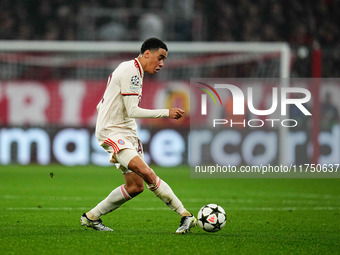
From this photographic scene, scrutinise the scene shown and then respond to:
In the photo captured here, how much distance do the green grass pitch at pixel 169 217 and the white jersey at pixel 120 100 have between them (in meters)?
0.97

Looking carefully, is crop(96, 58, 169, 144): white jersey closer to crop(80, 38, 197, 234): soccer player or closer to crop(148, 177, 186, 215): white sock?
crop(80, 38, 197, 234): soccer player

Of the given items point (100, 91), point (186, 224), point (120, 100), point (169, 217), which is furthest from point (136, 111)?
point (100, 91)

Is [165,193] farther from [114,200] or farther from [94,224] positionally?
[94,224]

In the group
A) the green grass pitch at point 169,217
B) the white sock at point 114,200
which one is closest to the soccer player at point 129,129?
the white sock at point 114,200

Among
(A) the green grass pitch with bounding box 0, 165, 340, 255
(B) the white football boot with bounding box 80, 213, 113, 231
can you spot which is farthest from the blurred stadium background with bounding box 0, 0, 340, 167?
(B) the white football boot with bounding box 80, 213, 113, 231

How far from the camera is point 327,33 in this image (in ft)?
71.2

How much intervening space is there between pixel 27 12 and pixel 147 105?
6.11 m

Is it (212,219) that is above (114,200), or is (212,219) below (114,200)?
below

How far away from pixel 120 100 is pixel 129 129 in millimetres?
292

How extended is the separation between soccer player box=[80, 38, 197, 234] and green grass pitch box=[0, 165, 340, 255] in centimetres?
29

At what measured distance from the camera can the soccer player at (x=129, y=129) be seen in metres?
6.68

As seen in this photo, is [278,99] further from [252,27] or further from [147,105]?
[252,27]

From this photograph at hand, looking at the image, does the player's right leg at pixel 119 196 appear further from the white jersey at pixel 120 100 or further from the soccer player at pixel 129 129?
the white jersey at pixel 120 100

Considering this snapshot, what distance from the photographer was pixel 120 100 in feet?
22.6
